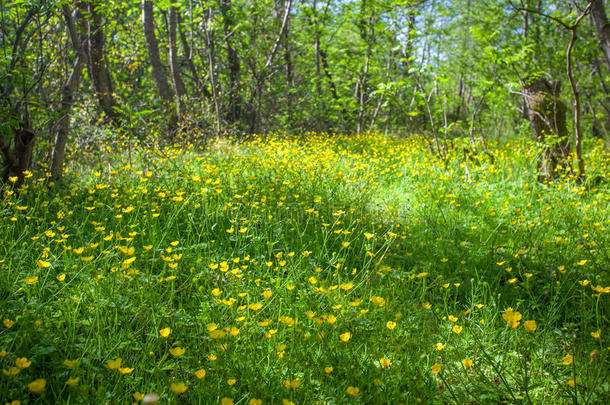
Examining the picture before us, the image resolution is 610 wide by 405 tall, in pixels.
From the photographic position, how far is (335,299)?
6.84 feet

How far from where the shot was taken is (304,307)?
2059 millimetres

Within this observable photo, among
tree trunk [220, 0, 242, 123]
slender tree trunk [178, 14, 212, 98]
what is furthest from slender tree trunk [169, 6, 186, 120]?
tree trunk [220, 0, 242, 123]

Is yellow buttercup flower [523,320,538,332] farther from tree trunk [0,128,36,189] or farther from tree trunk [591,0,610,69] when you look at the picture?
tree trunk [0,128,36,189]

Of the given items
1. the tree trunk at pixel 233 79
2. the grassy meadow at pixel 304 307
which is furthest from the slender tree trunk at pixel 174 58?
the grassy meadow at pixel 304 307

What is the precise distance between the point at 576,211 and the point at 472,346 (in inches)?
97.5

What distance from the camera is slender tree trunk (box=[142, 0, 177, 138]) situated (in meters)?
7.46

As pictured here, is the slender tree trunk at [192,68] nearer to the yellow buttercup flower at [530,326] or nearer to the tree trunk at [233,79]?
the tree trunk at [233,79]

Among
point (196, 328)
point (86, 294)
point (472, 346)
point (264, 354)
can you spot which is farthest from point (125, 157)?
point (472, 346)

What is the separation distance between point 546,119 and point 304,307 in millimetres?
4500

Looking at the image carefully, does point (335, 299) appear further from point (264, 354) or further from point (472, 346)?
point (472, 346)

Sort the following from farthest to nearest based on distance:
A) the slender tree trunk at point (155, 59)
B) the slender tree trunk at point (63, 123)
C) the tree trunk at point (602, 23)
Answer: the slender tree trunk at point (155, 59)
the slender tree trunk at point (63, 123)
the tree trunk at point (602, 23)

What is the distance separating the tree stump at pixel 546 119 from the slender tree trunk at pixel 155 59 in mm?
6191

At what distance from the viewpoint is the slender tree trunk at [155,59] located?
7465mm

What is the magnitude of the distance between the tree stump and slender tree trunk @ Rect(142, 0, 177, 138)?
619cm
